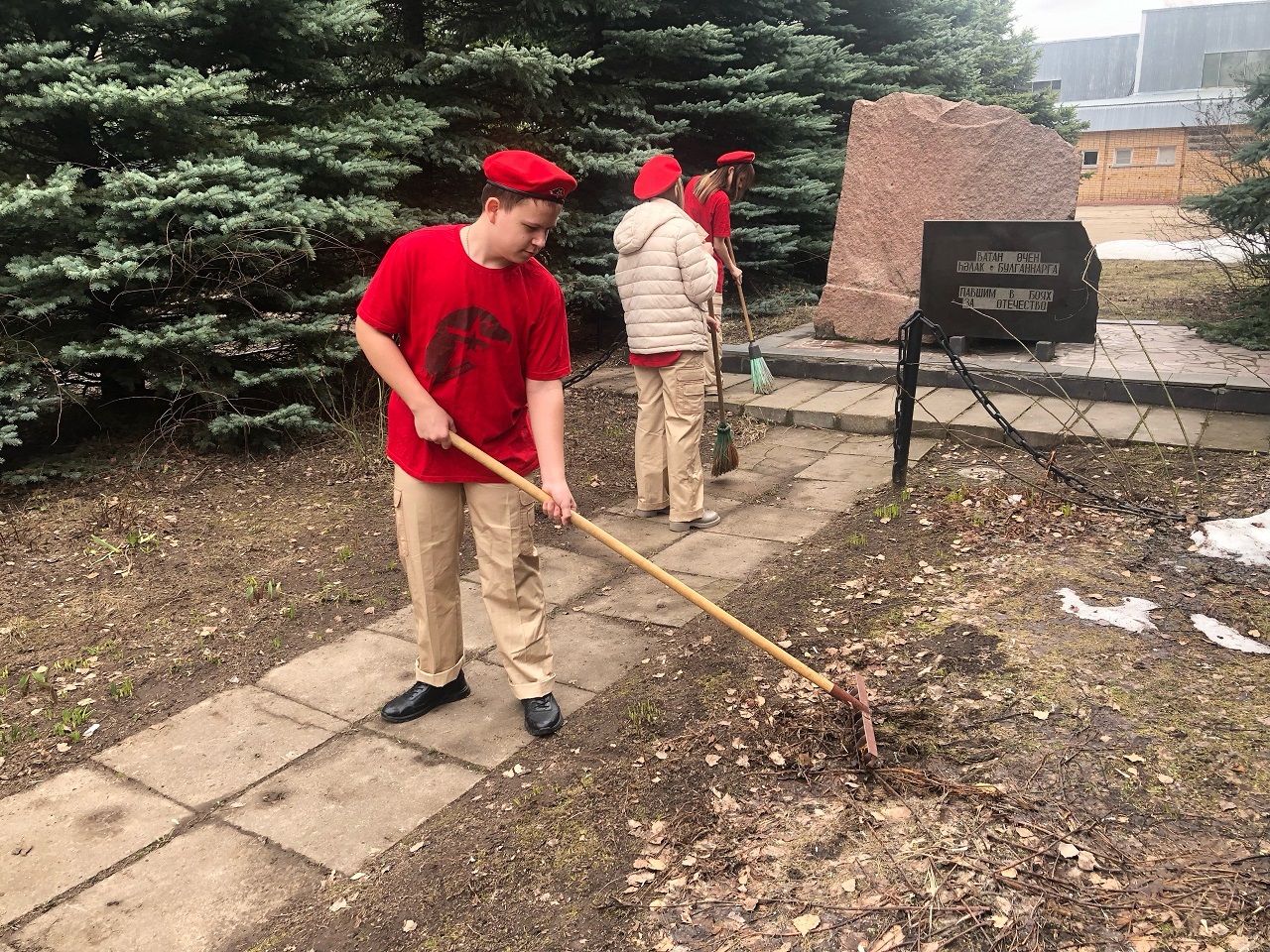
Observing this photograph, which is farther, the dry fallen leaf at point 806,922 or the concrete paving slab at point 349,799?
the concrete paving slab at point 349,799

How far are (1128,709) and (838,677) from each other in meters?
0.96

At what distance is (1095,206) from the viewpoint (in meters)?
34.5

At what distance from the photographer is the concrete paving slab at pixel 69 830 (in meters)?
2.65

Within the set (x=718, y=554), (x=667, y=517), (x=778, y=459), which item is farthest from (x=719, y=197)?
(x=718, y=554)

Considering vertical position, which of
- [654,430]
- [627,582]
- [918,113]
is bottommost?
[627,582]

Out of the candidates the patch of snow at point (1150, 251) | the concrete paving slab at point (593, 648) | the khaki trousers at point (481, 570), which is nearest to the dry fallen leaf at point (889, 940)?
the khaki trousers at point (481, 570)

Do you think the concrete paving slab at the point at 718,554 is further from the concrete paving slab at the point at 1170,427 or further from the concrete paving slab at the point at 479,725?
the concrete paving slab at the point at 1170,427

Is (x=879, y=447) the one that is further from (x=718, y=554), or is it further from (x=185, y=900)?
(x=185, y=900)

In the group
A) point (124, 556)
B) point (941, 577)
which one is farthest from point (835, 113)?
point (124, 556)

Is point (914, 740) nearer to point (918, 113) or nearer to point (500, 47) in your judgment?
point (500, 47)

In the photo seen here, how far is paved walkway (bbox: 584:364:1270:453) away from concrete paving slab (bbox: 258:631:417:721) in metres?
3.85

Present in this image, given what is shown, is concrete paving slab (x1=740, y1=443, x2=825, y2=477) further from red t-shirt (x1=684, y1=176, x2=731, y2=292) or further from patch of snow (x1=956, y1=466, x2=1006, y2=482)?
red t-shirt (x1=684, y1=176, x2=731, y2=292)

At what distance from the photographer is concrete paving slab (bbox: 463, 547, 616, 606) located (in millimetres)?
4547

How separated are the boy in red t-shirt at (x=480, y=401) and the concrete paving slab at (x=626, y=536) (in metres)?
1.57
